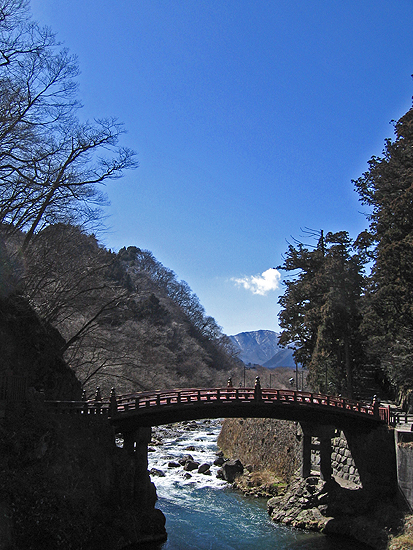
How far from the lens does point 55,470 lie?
19.5m

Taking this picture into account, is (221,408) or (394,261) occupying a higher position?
(394,261)

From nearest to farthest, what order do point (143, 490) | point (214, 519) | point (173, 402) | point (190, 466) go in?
point (143, 490)
point (173, 402)
point (214, 519)
point (190, 466)

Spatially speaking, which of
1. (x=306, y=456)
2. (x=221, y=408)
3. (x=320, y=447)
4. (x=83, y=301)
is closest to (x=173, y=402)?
(x=221, y=408)

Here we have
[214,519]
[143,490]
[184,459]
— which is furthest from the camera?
[184,459]

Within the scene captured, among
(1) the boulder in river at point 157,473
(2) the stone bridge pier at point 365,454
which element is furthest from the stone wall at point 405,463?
(1) the boulder in river at point 157,473

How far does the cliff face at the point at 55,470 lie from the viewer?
57.1ft

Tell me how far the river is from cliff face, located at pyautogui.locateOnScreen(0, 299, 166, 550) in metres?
2.01

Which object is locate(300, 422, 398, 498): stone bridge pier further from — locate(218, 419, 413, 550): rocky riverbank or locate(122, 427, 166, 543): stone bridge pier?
locate(122, 427, 166, 543): stone bridge pier

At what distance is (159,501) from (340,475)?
1060 cm

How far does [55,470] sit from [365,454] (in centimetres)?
1597

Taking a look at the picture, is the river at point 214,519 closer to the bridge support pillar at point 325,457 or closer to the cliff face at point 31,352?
the bridge support pillar at point 325,457

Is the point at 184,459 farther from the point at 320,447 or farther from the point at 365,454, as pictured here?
the point at 365,454

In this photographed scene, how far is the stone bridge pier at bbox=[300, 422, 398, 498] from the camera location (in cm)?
2512

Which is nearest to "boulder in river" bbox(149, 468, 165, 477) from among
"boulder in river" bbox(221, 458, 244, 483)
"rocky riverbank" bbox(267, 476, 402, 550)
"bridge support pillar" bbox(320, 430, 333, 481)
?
"boulder in river" bbox(221, 458, 244, 483)
